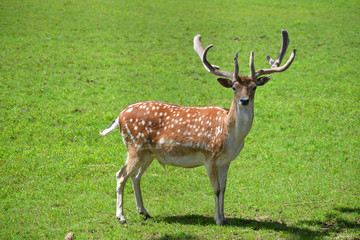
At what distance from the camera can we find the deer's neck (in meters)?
7.37

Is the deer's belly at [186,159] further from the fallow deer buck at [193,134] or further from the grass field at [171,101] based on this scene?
the grass field at [171,101]

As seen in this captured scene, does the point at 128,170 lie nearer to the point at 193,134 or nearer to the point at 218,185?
the point at 193,134

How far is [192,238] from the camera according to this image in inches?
293

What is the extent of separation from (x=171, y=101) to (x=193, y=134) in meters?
6.92

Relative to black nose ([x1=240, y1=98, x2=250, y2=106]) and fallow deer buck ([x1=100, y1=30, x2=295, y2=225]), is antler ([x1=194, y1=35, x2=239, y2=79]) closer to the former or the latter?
fallow deer buck ([x1=100, y1=30, x2=295, y2=225])

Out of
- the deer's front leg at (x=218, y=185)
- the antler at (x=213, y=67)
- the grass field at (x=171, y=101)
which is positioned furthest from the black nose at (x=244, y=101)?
the grass field at (x=171, y=101)

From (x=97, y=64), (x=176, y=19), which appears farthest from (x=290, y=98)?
(x=176, y=19)

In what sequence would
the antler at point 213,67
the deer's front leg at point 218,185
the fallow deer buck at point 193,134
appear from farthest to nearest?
1. the deer's front leg at point 218,185
2. the fallow deer buck at point 193,134
3. the antler at point 213,67

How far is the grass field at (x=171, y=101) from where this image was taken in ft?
27.3

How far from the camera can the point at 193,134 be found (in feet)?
25.9

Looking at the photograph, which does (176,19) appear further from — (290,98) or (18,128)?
(18,128)

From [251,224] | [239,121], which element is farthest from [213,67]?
[251,224]

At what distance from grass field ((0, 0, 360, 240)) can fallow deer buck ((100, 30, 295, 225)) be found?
80 centimetres

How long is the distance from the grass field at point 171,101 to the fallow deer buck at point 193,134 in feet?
2.64
